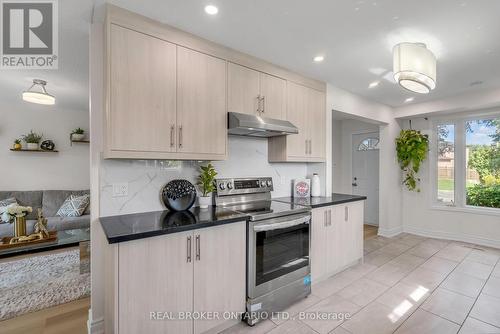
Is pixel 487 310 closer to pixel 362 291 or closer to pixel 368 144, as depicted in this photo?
pixel 362 291

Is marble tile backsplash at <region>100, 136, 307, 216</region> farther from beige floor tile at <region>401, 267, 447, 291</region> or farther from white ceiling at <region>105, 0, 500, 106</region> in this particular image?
beige floor tile at <region>401, 267, 447, 291</region>

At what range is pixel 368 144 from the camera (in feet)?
17.5

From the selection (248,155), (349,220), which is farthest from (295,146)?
(349,220)

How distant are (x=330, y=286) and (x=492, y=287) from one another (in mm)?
1752

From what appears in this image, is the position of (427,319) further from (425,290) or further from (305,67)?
(305,67)

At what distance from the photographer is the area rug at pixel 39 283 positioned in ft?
7.35

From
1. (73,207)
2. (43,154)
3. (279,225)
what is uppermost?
(43,154)

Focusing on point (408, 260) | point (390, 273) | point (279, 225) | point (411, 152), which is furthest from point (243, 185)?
point (411, 152)

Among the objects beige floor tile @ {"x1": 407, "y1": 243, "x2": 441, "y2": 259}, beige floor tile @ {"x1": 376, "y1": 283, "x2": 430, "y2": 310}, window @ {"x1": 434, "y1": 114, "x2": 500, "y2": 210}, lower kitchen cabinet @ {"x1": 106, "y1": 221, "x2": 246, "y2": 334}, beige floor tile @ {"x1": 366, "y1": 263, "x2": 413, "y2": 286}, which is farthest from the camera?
window @ {"x1": 434, "y1": 114, "x2": 500, "y2": 210}

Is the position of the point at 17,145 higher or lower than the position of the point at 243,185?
higher

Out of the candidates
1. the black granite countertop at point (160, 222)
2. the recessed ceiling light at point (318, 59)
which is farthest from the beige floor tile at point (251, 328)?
the recessed ceiling light at point (318, 59)

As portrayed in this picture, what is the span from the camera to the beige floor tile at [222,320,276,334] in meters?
1.91

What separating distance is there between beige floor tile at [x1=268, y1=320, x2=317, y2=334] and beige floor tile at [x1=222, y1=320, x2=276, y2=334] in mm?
53

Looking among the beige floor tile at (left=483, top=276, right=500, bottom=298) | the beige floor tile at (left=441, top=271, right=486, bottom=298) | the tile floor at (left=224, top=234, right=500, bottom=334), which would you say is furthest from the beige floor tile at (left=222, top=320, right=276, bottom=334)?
the beige floor tile at (left=483, top=276, right=500, bottom=298)
